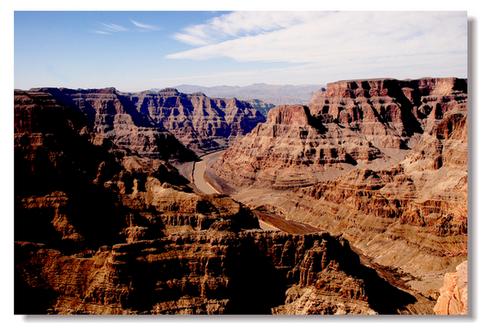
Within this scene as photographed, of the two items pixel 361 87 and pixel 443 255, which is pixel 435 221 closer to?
pixel 443 255

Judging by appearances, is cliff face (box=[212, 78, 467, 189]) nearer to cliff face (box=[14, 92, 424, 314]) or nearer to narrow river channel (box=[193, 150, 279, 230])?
narrow river channel (box=[193, 150, 279, 230])

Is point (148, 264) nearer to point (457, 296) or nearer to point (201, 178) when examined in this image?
point (457, 296)

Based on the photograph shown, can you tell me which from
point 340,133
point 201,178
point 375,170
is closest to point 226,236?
point 375,170

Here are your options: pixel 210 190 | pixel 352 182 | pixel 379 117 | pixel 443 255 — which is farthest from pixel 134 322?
pixel 379 117

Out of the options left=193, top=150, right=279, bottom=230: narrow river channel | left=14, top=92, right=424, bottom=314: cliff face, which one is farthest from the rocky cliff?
left=14, top=92, right=424, bottom=314: cliff face

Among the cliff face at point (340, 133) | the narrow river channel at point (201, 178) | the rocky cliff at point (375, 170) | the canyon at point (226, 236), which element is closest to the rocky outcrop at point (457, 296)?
the canyon at point (226, 236)

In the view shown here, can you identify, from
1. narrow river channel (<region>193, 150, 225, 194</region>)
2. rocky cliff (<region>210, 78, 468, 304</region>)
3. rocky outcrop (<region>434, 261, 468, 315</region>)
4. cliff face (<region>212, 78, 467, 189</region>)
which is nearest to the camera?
rocky outcrop (<region>434, 261, 468, 315</region>)
